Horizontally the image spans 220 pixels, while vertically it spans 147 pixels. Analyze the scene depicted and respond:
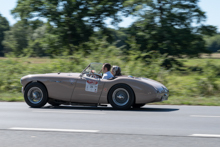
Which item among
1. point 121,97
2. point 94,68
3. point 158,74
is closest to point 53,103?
point 94,68

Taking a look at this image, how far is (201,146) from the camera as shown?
4.89 metres

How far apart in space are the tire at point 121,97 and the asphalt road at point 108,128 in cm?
22

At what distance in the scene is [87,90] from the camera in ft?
29.1

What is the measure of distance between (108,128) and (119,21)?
19994 mm

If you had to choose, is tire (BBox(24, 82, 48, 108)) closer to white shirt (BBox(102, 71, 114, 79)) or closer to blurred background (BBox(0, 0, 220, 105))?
white shirt (BBox(102, 71, 114, 79))

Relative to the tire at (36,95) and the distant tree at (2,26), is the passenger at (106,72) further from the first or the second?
the distant tree at (2,26)

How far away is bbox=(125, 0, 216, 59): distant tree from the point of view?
22562 millimetres

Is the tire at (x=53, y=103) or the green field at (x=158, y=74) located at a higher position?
the green field at (x=158, y=74)

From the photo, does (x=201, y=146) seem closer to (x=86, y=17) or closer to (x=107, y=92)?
(x=107, y=92)

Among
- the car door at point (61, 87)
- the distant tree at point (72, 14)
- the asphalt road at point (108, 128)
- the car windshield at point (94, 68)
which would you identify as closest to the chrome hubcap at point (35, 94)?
the car door at point (61, 87)

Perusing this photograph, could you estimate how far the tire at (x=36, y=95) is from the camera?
9.13 meters

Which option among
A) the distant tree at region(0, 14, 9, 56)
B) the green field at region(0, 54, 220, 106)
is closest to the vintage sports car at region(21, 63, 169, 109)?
the green field at region(0, 54, 220, 106)

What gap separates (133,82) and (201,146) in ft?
13.0

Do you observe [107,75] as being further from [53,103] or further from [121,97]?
[53,103]
